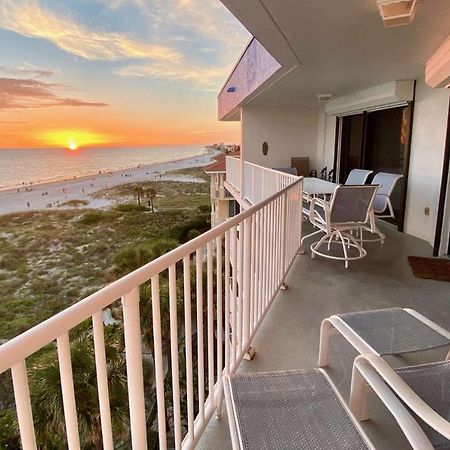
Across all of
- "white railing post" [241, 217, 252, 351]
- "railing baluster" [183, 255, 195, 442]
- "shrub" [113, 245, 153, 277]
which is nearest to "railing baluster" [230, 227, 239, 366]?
"white railing post" [241, 217, 252, 351]

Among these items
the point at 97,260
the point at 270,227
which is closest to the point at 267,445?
the point at 270,227

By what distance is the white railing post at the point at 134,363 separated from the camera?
104 centimetres

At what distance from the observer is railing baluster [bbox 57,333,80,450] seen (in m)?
0.81

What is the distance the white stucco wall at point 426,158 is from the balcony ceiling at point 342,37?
1.39 ft

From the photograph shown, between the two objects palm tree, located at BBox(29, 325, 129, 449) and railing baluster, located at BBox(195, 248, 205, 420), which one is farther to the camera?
palm tree, located at BBox(29, 325, 129, 449)

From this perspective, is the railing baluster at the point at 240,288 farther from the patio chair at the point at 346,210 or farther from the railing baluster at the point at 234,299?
the patio chair at the point at 346,210

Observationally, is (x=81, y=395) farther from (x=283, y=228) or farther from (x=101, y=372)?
(x=101, y=372)

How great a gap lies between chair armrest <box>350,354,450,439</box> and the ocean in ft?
66.8

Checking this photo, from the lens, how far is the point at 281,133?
29.9 feet

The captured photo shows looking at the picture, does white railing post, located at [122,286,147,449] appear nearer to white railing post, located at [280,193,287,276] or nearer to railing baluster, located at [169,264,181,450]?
railing baluster, located at [169,264,181,450]

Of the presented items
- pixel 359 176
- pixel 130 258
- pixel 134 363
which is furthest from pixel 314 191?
pixel 130 258

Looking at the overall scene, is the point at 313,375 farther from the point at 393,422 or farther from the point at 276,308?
the point at 276,308

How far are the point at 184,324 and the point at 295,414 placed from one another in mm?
589

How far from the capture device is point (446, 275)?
3.74 m
